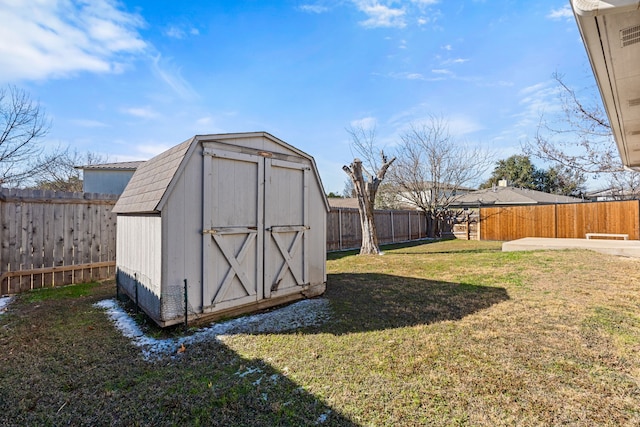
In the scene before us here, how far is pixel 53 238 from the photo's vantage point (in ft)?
18.0

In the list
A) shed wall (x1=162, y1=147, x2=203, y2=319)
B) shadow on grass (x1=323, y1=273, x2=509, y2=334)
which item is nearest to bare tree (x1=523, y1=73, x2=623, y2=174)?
shadow on grass (x1=323, y1=273, x2=509, y2=334)

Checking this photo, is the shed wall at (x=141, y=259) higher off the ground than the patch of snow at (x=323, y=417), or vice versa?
the shed wall at (x=141, y=259)

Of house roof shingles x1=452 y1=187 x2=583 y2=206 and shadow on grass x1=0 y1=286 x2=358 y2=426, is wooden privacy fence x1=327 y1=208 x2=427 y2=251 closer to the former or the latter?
house roof shingles x1=452 y1=187 x2=583 y2=206

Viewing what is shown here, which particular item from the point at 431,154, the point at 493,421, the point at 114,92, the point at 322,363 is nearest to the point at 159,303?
the point at 322,363

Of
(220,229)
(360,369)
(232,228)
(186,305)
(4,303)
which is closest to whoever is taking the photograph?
(360,369)

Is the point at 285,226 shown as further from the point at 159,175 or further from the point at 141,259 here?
the point at 141,259

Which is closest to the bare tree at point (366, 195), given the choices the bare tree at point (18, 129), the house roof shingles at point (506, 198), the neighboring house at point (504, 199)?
the bare tree at point (18, 129)

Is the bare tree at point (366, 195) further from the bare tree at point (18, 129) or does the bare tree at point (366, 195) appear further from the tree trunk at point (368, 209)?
the bare tree at point (18, 129)

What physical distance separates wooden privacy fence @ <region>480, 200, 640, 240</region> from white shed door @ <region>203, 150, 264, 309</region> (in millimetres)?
14556

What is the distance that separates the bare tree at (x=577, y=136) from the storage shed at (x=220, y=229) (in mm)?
7762

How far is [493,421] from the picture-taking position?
1.84 metres

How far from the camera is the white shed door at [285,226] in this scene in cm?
433

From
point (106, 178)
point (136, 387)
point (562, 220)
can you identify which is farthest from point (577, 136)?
point (106, 178)

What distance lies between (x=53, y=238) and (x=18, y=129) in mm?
7218
